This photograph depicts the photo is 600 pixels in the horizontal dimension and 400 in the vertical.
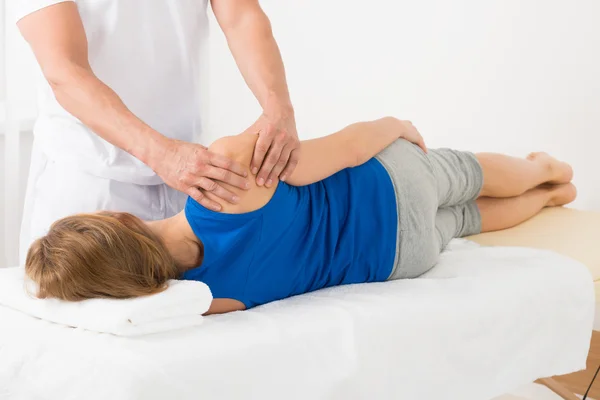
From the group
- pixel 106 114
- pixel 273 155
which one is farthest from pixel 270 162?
pixel 106 114

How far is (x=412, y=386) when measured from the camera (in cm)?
167

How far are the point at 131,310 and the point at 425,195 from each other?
0.89 metres

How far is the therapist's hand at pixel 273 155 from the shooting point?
1671mm

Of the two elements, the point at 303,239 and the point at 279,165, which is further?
the point at 303,239

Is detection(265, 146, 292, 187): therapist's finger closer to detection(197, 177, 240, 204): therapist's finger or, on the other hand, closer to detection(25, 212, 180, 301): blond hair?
detection(197, 177, 240, 204): therapist's finger

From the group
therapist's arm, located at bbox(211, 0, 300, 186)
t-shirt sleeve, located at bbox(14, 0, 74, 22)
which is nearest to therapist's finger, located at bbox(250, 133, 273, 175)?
therapist's arm, located at bbox(211, 0, 300, 186)

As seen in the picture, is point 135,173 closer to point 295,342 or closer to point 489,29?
point 295,342

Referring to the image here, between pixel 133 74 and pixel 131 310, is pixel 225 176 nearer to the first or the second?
Result: pixel 131 310

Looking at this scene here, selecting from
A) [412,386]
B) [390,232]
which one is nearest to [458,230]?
[390,232]

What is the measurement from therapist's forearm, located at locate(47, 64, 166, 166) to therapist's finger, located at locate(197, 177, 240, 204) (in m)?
0.14

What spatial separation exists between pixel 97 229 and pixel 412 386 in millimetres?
694

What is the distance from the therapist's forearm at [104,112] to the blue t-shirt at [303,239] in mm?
154

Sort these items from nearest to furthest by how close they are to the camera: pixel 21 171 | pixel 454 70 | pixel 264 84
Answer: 1. pixel 264 84
2. pixel 21 171
3. pixel 454 70

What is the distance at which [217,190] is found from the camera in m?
1.62
